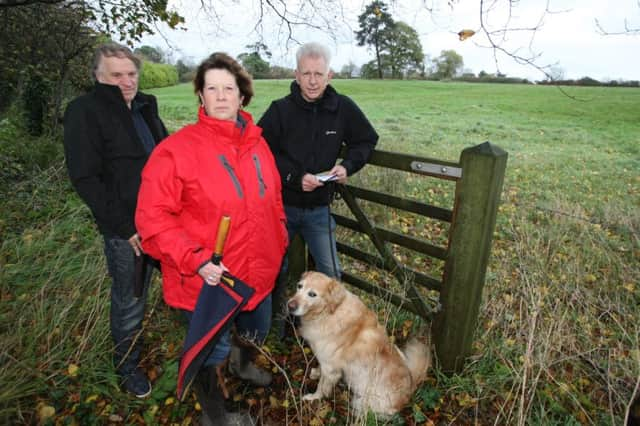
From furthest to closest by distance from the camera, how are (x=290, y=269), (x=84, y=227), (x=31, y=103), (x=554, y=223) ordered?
(x=31, y=103) < (x=554, y=223) < (x=84, y=227) < (x=290, y=269)

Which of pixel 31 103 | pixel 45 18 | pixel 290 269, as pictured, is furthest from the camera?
pixel 31 103

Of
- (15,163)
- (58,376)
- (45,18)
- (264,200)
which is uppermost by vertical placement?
(45,18)

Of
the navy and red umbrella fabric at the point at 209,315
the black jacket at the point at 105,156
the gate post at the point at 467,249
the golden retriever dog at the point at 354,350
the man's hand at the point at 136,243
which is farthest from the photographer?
the golden retriever dog at the point at 354,350

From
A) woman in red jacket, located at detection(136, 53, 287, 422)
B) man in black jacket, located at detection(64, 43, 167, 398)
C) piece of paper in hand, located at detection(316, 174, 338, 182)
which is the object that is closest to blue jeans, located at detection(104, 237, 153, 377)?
man in black jacket, located at detection(64, 43, 167, 398)

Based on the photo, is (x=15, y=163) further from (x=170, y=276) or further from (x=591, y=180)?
(x=591, y=180)

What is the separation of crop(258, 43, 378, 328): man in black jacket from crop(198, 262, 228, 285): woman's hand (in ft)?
3.78

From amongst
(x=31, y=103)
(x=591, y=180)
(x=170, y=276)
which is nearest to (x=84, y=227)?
(x=170, y=276)

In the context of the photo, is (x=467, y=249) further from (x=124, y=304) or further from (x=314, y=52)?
(x=124, y=304)

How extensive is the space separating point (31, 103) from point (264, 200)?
9.58m

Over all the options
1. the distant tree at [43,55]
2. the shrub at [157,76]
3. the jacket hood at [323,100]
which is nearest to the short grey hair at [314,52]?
the jacket hood at [323,100]

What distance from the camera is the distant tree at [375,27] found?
4613mm

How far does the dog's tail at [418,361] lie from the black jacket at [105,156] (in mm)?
2218

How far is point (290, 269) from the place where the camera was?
13.2ft

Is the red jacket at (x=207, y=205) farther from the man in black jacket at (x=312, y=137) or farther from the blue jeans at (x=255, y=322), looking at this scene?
the man in black jacket at (x=312, y=137)
